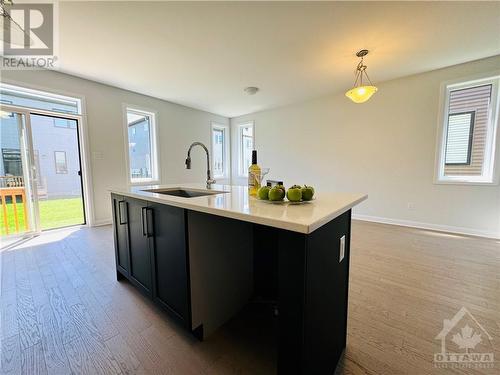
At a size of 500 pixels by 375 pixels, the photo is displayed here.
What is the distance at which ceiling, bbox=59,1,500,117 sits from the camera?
6.68 feet

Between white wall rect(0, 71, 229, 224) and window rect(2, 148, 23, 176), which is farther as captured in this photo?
white wall rect(0, 71, 229, 224)

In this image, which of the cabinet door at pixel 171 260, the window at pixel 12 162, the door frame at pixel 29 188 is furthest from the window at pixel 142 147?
the cabinet door at pixel 171 260

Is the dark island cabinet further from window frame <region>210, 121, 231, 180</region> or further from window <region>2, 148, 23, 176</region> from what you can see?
window frame <region>210, 121, 231, 180</region>

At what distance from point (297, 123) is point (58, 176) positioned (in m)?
5.16

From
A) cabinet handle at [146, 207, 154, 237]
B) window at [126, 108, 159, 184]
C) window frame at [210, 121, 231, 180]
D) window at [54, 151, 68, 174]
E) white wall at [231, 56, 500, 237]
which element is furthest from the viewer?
window frame at [210, 121, 231, 180]

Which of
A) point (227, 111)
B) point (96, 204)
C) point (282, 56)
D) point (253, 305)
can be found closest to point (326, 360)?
point (253, 305)

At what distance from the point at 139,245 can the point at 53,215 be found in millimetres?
4224

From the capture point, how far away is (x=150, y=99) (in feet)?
15.0

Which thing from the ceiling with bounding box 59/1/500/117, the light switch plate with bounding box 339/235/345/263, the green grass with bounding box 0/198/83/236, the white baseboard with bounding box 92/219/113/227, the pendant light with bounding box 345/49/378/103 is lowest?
the white baseboard with bounding box 92/219/113/227

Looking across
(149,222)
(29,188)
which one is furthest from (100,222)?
(149,222)

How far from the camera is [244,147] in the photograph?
21.3 feet

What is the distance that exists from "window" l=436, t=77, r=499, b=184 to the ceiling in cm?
48

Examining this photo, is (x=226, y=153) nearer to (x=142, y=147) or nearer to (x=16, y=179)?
(x=142, y=147)

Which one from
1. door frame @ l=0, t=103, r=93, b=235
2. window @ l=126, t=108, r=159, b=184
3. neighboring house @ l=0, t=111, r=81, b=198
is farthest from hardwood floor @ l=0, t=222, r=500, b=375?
window @ l=126, t=108, r=159, b=184
